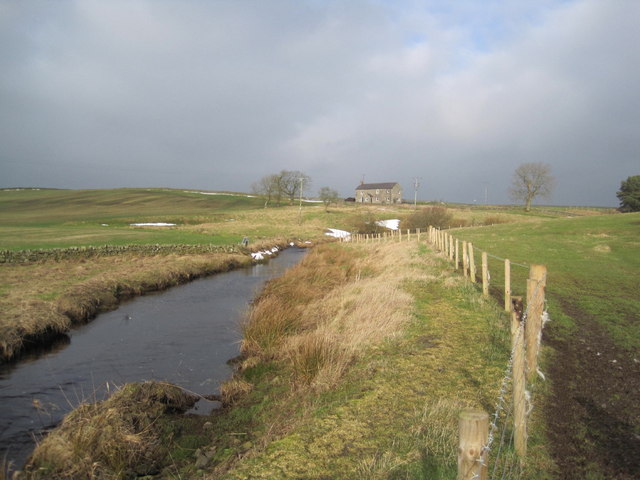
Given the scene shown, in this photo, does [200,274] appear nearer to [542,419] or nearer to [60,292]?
[60,292]

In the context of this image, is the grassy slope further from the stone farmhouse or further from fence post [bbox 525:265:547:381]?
the stone farmhouse

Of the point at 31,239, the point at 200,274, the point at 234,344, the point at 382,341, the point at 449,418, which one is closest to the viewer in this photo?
the point at 449,418

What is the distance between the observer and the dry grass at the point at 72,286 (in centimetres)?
1293

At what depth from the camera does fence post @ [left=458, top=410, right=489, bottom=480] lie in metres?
2.67

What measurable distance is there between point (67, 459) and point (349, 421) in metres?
3.90

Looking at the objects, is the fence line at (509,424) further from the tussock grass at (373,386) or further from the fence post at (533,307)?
the tussock grass at (373,386)

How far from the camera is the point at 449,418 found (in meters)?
5.78

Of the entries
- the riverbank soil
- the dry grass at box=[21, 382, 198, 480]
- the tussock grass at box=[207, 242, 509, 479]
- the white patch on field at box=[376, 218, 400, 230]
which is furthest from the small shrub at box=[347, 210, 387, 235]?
the dry grass at box=[21, 382, 198, 480]

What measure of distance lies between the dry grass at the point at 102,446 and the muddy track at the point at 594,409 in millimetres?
5465

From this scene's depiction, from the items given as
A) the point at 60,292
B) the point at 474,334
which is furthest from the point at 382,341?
the point at 60,292

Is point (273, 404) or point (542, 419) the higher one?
point (542, 419)

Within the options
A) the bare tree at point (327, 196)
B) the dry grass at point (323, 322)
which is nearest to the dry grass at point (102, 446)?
the dry grass at point (323, 322)

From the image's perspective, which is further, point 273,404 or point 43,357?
point 43,357

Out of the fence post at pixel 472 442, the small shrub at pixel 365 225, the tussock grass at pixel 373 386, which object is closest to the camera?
the fence post at pixel 472 442
